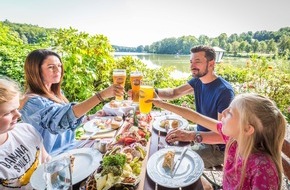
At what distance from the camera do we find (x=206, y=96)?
2.77 metres

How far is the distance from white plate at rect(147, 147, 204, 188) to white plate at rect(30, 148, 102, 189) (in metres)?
0.39

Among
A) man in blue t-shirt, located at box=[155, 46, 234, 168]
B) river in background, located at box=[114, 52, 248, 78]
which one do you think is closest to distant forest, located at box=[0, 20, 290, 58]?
river in background, located at box=[114, 52, 248, 78]

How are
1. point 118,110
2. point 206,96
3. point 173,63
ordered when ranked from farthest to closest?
1. point 173,63
2. point 206,96
3. point 118,110

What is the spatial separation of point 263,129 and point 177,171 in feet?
2.05

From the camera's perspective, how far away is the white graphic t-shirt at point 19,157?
52.3 inches

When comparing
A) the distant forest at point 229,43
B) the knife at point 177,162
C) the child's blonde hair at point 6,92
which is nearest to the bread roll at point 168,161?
the knife at point 177,162

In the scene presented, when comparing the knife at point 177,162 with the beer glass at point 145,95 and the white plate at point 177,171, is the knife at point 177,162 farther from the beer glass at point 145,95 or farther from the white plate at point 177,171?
the beer glass at point 145,95

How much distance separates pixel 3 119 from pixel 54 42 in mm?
3815

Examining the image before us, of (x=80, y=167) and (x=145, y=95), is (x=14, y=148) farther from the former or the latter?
(x=145, y=95)

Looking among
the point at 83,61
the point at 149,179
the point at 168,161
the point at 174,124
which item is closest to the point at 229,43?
the point at 83,61

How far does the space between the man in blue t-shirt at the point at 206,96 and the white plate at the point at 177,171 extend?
33 centimetres

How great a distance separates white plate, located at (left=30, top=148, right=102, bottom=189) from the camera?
1.27 m

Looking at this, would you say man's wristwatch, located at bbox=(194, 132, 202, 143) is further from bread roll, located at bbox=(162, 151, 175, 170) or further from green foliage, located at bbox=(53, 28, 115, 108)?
green foliage, located at bbox=(53, 28, 115, 108)

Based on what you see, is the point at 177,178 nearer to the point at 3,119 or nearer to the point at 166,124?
the point at 166,124
